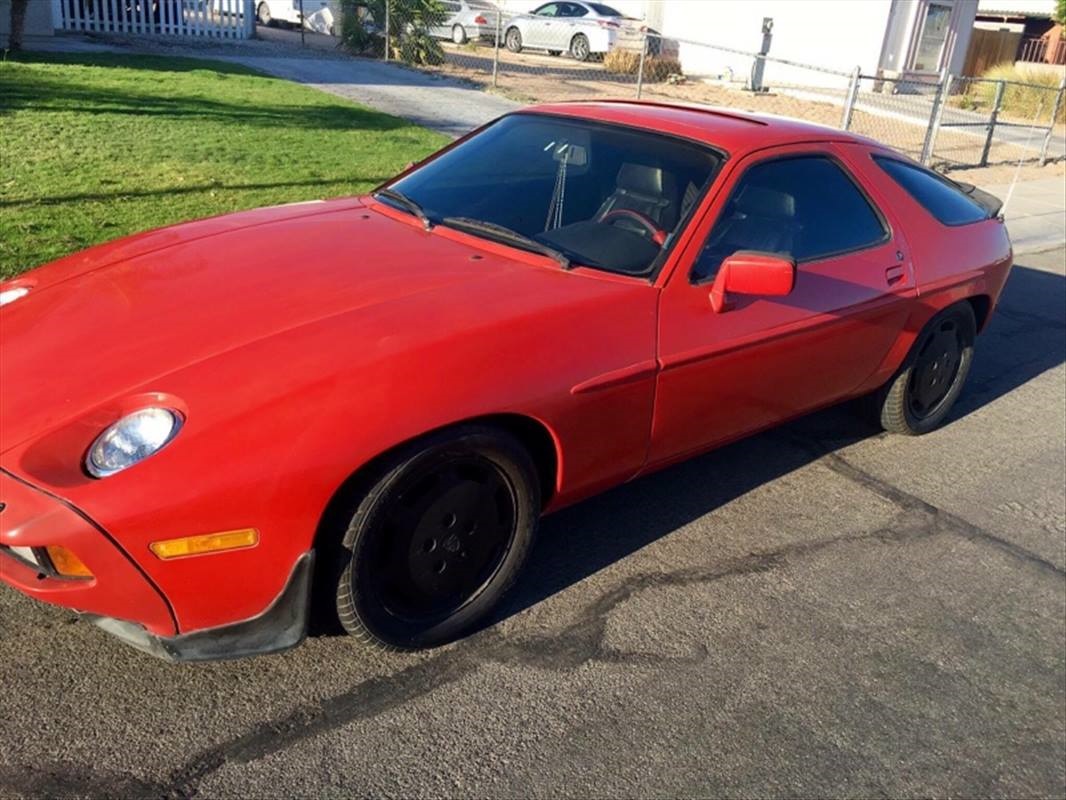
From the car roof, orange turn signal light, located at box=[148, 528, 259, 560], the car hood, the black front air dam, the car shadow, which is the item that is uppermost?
the car roof

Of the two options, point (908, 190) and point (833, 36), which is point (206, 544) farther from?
point (833, 36)

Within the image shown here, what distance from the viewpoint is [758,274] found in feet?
10.9

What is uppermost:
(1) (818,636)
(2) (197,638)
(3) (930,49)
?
(3) (930,49)

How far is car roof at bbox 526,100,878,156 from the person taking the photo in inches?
151

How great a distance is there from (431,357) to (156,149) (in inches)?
295

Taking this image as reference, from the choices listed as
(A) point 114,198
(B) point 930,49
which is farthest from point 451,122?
(B) point 930,49

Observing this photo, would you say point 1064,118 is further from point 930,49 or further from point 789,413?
point 789,413

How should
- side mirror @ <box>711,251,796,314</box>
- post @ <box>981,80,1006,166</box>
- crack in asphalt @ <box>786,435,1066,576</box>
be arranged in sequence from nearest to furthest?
side mirror @ <box>711,251,796,314</box>
crack in asphalt @ <box>786,435,1066,576</box>
post @ <box>981,80,1006,166</box>

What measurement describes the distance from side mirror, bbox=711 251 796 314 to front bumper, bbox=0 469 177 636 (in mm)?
2053

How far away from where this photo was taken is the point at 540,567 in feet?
11.7

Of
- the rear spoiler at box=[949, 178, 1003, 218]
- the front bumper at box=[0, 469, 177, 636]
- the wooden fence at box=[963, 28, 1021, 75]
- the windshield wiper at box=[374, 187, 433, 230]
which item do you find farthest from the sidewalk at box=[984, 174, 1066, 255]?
the wooden fence at box=[963, 28, 1021, 75]

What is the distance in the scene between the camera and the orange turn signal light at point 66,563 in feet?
7.80

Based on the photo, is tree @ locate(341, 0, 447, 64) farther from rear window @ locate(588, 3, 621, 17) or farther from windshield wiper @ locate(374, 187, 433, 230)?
windshield wiper @ locate(374, 187, 433, 230)

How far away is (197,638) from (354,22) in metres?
20.1
